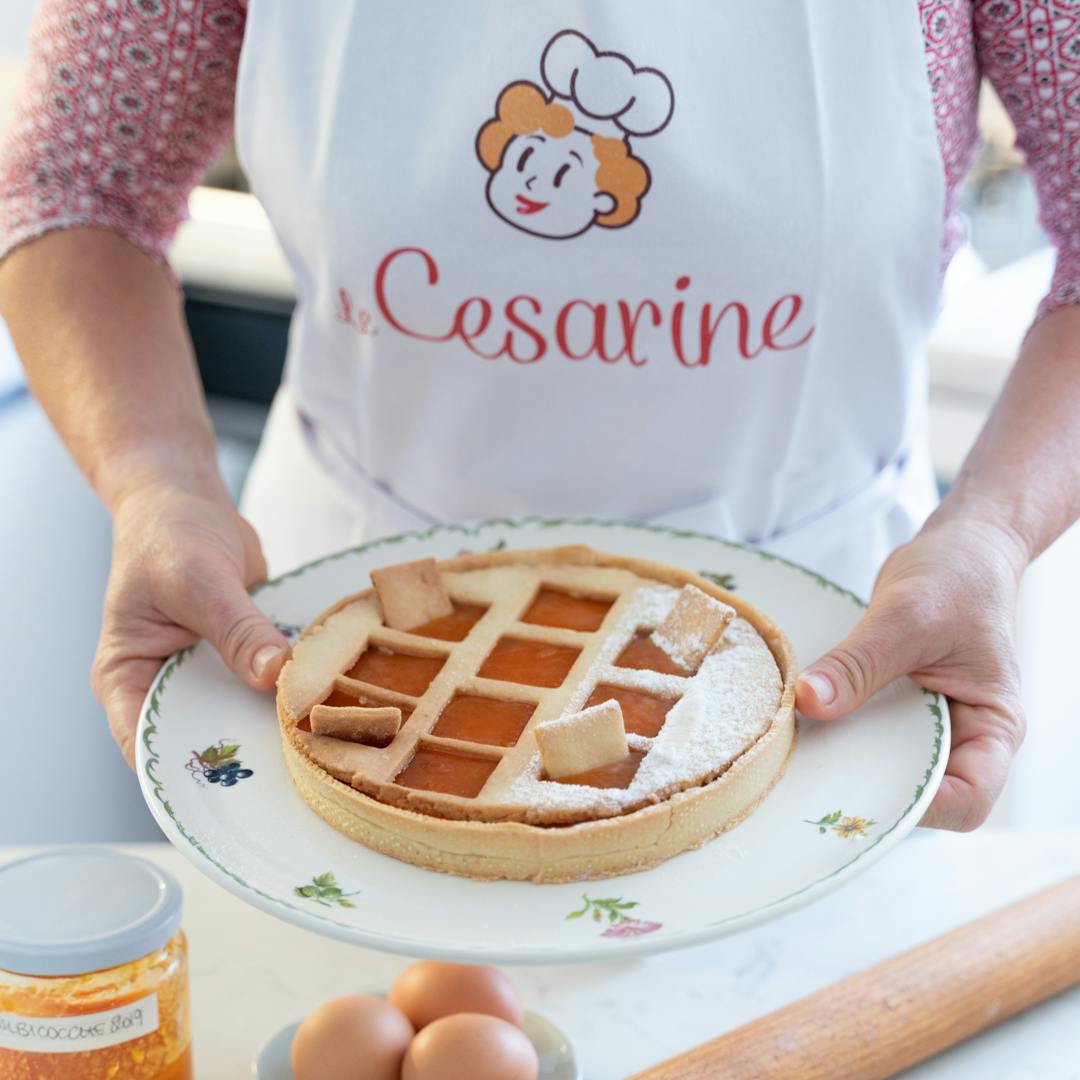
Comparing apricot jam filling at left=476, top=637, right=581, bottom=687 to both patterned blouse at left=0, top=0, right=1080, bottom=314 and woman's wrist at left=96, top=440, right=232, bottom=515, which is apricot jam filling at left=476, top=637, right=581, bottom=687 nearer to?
woman's wrist at left=96, top=440, right=232, bottom=515

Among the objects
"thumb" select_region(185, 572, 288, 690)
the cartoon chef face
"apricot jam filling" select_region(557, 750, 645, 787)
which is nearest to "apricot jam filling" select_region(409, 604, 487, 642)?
"thumb" select_region(185, 572, 288, 690)

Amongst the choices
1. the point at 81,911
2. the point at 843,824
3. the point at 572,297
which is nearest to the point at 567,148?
the point at 572,297

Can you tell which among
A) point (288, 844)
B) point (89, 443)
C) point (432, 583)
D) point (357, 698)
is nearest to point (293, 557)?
point (89, 443)

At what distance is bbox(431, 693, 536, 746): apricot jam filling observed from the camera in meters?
1.02

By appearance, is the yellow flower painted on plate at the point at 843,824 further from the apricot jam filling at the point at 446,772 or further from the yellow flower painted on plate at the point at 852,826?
the apricot jam filling at the point at 446,772

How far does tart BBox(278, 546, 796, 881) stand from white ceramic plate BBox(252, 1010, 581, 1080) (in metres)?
0.22

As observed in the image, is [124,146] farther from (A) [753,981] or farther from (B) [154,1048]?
(A) [753,981]

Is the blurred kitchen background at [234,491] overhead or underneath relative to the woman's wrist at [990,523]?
underneath

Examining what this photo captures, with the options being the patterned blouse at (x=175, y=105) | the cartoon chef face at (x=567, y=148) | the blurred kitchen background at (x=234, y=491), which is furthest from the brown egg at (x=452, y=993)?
the blurred kitchen background at (x=234, y=491)

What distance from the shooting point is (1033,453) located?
4.04 ft

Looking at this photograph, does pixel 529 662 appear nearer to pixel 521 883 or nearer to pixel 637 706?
pixel 637 706

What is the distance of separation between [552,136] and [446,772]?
54 centimetres

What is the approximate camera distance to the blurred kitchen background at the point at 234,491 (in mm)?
2264

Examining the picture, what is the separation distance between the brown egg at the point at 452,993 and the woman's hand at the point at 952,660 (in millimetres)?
318
